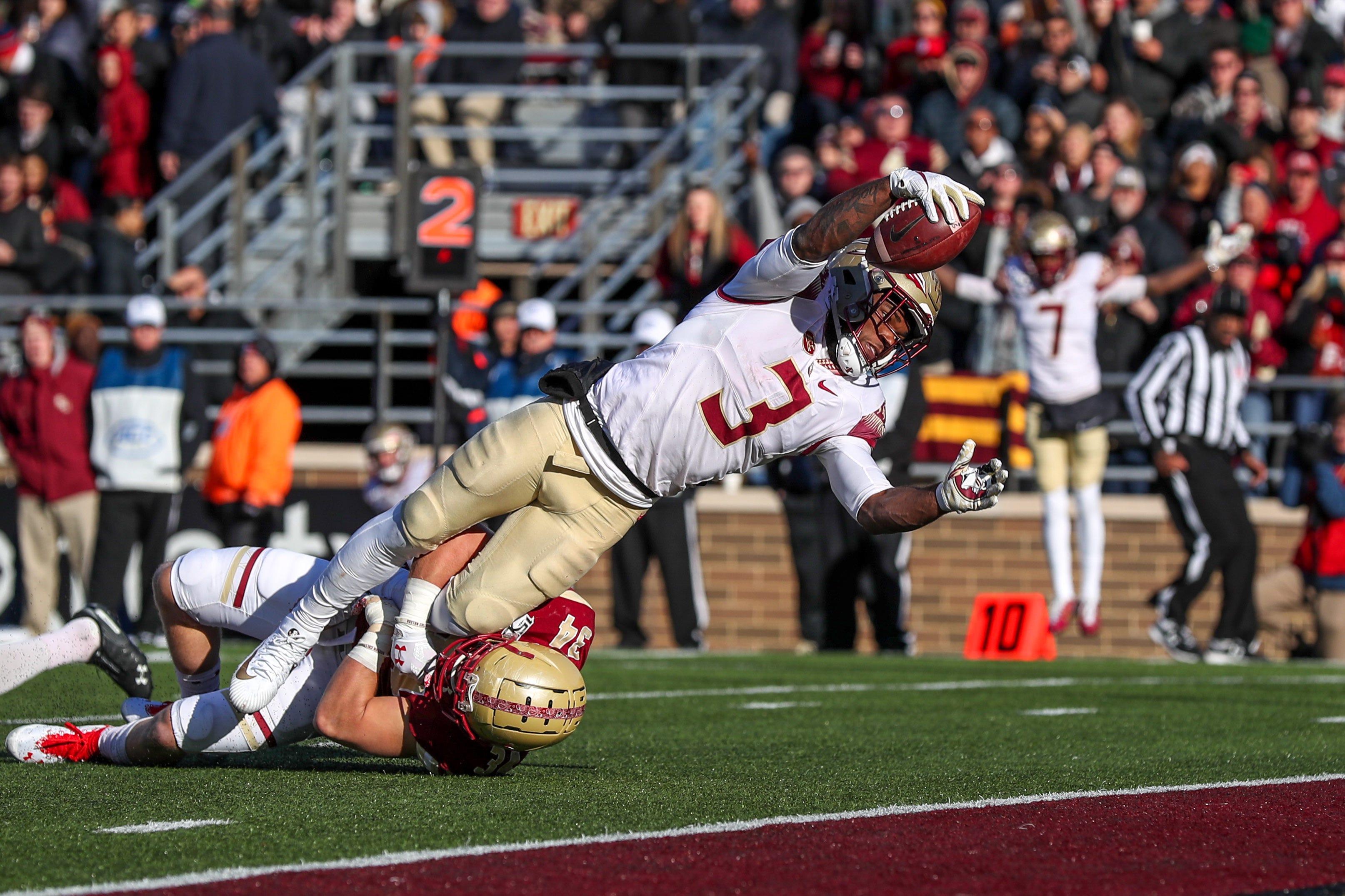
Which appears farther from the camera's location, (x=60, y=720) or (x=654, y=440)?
(x=60, y=720)

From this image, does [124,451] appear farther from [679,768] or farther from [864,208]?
[864,208]

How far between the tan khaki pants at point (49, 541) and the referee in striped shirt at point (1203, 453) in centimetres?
606

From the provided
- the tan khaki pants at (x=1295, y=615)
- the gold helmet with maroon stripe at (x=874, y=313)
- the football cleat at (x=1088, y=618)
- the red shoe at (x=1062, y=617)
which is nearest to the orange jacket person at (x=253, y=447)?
the red shoe at (x=1062, y=617)

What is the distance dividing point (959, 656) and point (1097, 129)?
12.2 feet

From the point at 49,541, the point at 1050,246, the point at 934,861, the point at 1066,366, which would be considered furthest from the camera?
the point at 49,541

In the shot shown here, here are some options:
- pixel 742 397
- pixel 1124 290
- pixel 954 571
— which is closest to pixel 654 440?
pixel 742 397

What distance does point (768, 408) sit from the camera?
Answer: 204 inches

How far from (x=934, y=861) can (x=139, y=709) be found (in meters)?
2.68

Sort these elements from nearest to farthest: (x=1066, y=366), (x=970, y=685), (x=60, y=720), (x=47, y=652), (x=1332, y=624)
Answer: (x=47, y=652)
(x=60, y=720)
(x=970, y=685)
(x=1066, y=366)
(x=1332, y=624)

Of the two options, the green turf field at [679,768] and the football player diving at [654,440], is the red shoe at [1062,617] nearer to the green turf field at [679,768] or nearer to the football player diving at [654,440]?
the green turf field at [679,768]

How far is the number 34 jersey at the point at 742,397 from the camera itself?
204 inches

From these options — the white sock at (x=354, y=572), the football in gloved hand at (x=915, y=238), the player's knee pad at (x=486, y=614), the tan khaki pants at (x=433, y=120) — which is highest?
the tan khaki pants at (x=433, y=120)

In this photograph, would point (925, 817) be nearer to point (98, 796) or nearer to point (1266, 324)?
point (98, 796)

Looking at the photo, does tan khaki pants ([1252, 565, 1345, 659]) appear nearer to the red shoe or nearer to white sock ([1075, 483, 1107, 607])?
white sock ([1075, 483, 1107, 607])
